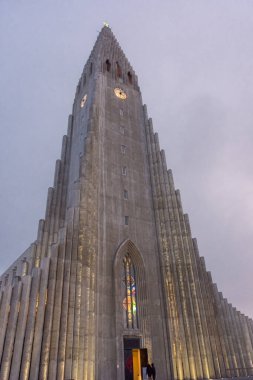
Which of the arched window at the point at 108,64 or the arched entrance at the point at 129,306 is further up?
the arched window at the point at 108,64

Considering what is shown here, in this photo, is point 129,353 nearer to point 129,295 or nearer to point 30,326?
point 129,295

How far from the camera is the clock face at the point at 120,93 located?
42.5m

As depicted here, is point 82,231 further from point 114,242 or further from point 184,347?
point 184,347

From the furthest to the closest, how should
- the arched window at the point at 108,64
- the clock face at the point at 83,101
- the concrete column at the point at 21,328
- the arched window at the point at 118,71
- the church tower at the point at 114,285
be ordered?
the arched window at the point at 118,71, the arched window at the point at 108,64, the clock face at the point at 83,101, the church tower at the point at 114,285, the concrete column at the point at 21,328

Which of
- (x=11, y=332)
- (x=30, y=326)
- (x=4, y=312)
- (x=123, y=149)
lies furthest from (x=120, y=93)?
(x=11, y=332)

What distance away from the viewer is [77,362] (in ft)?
70.8

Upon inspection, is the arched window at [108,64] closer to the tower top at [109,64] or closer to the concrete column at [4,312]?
the tower top at [109,64]

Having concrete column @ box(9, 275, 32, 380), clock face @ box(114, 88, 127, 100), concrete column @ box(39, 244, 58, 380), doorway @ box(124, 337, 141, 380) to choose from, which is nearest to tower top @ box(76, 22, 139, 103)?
clock face @ box(114, 88, 127, 100)

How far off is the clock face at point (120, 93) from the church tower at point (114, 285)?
2101 mm

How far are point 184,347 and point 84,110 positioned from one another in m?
30.4

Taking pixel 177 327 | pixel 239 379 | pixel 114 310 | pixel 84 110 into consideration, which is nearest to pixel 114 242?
pixel 114 310

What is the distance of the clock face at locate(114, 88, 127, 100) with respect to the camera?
42.5 meters

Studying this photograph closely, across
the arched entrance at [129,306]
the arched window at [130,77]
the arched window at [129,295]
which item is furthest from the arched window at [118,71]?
the arched window at [129,295]

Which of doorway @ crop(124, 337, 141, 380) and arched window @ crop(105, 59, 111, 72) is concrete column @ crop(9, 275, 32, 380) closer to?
doorway @ crop(124, 337, 141, 380)
